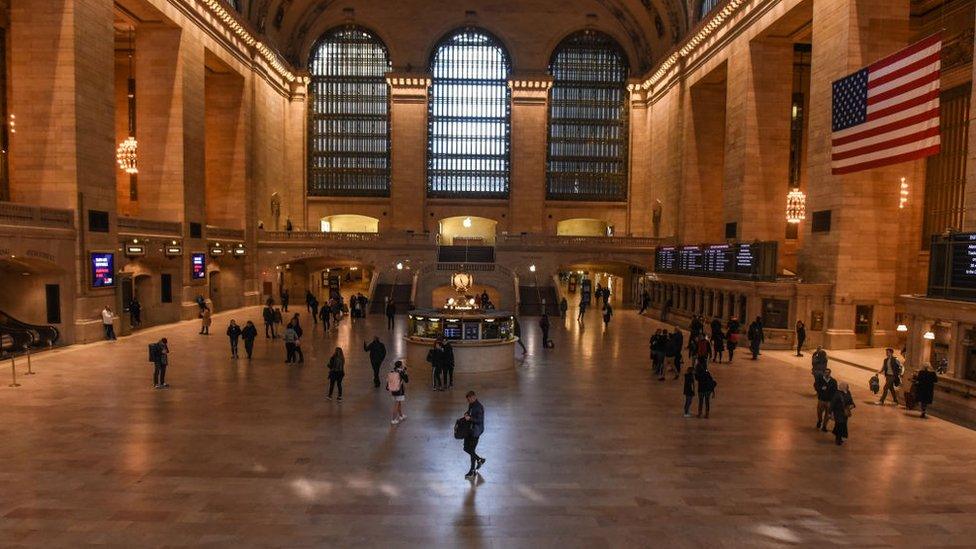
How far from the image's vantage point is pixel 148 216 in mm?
25656

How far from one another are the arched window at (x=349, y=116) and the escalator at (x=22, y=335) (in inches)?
1027

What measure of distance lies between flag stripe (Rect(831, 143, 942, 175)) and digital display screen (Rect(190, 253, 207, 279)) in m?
24.9

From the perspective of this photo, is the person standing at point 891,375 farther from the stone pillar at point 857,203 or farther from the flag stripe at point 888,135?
the stone pillar at point 857,203

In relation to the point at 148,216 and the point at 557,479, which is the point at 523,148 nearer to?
the point at 148,216

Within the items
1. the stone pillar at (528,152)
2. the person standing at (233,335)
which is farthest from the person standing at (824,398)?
the stone pillar at (528,152)

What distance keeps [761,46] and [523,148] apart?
19310 mm

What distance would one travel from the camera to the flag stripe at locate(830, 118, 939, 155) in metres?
14.1

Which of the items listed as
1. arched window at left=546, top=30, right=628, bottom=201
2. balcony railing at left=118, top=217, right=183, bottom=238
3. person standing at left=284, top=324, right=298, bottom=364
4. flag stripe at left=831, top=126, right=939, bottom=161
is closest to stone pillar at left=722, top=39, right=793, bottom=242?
flag stripe at left=831, top=126, right=939, bottom=161

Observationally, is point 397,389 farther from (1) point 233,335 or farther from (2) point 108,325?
(2) point 108,325

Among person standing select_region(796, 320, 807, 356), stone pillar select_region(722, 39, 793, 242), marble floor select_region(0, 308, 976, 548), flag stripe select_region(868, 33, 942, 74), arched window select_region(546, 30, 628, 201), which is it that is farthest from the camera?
arched window select_region(546, 30, 628, 201)

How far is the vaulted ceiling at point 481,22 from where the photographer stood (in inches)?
1613

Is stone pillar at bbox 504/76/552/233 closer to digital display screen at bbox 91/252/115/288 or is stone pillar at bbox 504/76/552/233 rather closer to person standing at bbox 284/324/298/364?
digital display screen at bbox 91/252/115/288

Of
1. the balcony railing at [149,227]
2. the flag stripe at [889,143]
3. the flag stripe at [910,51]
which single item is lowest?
the balcony railing at [149,227]

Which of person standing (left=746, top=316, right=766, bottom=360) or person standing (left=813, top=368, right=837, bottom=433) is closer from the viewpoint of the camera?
person standing (left=813, top=368, right=837, bottom=433)
